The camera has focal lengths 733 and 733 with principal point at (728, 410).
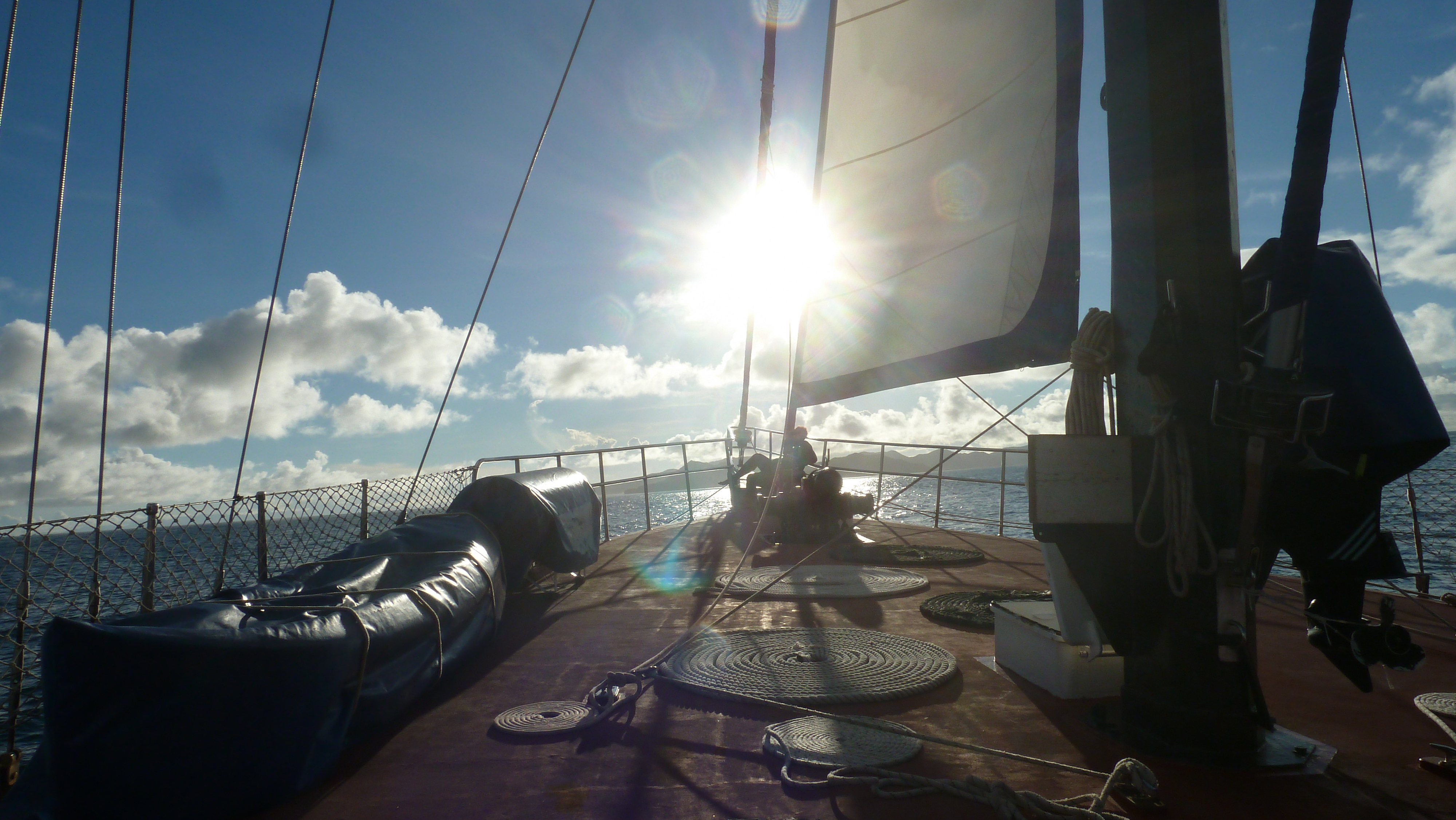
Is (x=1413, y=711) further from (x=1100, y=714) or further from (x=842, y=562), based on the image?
(x=842, y=562)

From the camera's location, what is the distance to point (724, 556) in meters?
7.42

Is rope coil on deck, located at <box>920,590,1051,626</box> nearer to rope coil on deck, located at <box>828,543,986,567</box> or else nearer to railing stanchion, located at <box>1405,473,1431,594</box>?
rope coil on deck, located at <box>828,543,986,567</box>

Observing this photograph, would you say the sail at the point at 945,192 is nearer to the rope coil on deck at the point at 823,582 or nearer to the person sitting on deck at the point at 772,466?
the rope coil on deck at the point at 823,582

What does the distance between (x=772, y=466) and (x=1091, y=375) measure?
7.23 meters

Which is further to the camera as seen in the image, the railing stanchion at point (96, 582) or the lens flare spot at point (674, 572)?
the lens flare spot at point (674, 572)

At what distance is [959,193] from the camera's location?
16.4ft

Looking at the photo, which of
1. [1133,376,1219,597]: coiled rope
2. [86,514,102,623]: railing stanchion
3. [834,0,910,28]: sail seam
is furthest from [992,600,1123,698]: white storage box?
[834,0,910,28]: sail seam

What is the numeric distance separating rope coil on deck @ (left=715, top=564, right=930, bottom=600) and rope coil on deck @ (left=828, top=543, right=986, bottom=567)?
0.36 meters

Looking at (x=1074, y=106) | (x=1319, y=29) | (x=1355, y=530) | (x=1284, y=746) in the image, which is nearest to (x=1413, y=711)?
(x=1284, y=746)

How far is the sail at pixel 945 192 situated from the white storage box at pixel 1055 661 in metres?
1.51

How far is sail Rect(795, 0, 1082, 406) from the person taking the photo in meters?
4.18

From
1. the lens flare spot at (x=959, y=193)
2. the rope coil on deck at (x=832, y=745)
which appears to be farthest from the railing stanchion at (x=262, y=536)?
the lens flare spot at (x=959, y=193)

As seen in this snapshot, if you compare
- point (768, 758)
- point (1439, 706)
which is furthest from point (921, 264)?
point (768, 758)

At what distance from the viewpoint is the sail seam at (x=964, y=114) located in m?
4.54
